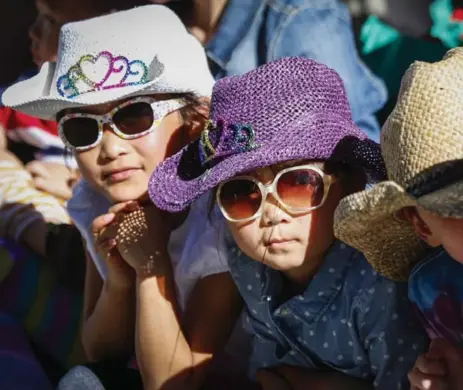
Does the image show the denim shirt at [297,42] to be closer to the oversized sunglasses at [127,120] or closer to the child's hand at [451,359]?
the oversized sunglasses at [127,120]

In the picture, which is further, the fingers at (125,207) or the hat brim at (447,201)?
the fingers at (125,207)

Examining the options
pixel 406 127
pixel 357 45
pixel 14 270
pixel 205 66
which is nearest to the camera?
pixel 406 127

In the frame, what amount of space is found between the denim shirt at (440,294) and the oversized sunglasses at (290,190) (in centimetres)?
16

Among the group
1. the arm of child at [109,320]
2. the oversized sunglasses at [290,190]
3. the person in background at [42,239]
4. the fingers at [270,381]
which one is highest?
the oversized sunglasses at [290,190]

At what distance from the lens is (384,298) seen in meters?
1.08

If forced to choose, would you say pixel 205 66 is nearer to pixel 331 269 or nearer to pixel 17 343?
pixel 331 269

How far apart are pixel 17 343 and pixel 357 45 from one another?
39.7 inches

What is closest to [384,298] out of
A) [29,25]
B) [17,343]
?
[17,343]

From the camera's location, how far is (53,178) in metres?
1.98

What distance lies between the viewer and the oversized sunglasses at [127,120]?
1309 millimetres

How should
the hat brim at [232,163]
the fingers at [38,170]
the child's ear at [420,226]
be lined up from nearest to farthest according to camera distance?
the child's ear at [420,226], the hat brim at [232,163], the fingers at [38,170]

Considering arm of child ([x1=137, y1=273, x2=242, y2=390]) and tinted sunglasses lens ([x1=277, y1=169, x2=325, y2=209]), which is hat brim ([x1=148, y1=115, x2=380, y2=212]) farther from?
arm of child ([x1=137, y1=273, x2=242, y2=390])

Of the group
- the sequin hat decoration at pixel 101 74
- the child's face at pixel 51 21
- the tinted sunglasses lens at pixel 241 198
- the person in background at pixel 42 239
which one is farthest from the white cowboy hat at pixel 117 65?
the child's face at pixel 51 21

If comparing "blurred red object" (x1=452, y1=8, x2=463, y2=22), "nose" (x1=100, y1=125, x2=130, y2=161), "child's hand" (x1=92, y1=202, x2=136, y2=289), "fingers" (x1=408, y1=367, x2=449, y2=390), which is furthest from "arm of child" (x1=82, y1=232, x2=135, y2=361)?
"blurred red object" (x1=452, y1=8, x2=463, y2=22)
